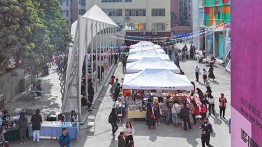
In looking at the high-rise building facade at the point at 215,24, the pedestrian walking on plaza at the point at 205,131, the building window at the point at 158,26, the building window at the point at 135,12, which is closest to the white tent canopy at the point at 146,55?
the high-rise building facade at the point at 215,24

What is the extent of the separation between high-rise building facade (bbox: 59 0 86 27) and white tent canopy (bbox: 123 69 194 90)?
197ft

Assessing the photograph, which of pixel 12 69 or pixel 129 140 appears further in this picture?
pixel 12 69

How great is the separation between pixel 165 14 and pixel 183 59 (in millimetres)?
18979

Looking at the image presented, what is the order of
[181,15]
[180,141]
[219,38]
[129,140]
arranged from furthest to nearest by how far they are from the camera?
1. [181,15]
2. [219,38]
3. [180,141]
4. [129,140]

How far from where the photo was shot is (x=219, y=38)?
42.8 metres

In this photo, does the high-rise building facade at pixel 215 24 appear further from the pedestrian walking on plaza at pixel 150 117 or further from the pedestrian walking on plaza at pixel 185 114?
the pedestrian walking on plaza at pixel 150 117

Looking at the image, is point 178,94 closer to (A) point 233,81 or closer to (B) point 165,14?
(A) point 233,81

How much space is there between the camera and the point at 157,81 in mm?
18625

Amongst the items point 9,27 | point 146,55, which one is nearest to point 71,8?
point 146,55

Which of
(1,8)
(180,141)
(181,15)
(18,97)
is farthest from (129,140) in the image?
(181,15)

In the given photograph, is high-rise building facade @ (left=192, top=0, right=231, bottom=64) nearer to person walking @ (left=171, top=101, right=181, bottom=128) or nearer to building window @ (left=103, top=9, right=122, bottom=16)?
building window @ (left=103, top=9, right=122, bottom=16)

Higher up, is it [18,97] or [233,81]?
[233,81]

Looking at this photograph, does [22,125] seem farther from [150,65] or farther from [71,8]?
[71,8]

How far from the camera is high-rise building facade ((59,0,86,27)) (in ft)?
253
